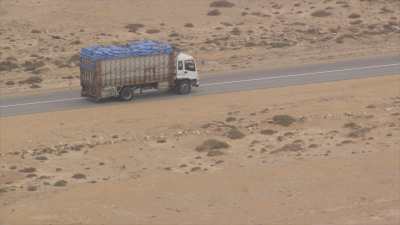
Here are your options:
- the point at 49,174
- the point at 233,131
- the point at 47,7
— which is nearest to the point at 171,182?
the point at 49,174

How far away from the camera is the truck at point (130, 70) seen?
5719 centimetres

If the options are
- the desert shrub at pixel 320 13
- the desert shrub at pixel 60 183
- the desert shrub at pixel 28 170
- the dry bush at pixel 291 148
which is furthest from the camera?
the desert shrub at pixel 320 13

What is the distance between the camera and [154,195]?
3934 cm

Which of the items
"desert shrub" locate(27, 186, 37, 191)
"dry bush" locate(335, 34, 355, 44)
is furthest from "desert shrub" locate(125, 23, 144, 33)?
"desert shrub" locate(27, 186, 37, 191)

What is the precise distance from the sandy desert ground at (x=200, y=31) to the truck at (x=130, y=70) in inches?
298

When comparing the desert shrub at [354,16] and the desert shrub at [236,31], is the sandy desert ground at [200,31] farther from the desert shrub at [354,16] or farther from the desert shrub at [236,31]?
the desert shrub at [236,31]

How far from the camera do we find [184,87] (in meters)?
60.6

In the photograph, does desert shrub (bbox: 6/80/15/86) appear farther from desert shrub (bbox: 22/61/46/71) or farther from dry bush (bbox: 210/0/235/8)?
dry bush (bbox: 210/0/235/8)

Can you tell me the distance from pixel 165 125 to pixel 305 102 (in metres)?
10.3

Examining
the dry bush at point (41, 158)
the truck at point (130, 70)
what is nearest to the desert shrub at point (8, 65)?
the truck at point (130, 70)

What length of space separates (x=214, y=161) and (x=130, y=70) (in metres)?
14.4

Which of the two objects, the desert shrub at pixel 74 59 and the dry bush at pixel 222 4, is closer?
the desert shrub at pixel 74 59

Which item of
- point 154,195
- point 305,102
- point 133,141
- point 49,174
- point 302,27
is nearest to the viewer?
point 154,195

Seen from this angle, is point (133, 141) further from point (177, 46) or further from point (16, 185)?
point (177, 46)
